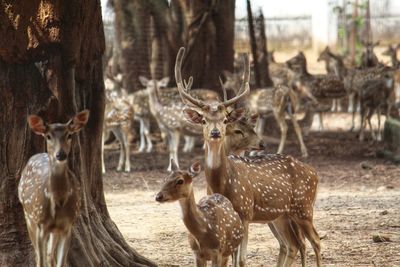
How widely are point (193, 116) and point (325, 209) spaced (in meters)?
4.37

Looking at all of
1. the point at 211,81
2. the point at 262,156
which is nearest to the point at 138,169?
the point at 211,81

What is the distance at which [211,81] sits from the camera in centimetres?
2073

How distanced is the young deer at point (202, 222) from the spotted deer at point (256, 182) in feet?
1.59

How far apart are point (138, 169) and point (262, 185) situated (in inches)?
344

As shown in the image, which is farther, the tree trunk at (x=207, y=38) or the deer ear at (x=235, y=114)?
the tree trunk at (x=207, y=38)

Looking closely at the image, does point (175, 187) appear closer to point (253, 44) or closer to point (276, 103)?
point (276, 103)

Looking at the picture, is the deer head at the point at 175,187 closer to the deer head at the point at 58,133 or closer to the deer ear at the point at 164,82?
the deer head at the point at 58,133

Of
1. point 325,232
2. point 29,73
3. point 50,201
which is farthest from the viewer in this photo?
point 325,232

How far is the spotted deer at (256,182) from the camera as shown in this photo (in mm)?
8367

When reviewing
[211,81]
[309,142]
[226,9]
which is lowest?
[309,142]

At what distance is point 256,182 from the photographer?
341 inches

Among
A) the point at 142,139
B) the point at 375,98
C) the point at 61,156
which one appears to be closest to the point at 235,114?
the point at 61,156

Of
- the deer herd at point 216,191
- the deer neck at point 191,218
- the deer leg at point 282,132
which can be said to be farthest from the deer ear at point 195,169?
the deer leg at point 282,132

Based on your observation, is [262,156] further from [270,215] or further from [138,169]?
[138,169]
